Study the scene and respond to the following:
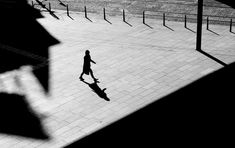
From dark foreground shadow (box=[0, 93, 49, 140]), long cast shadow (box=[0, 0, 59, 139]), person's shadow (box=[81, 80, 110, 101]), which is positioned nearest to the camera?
dark foreground shadow (box=[0, 93, 49, 140])

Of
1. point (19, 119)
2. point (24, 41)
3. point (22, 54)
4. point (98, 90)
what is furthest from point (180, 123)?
point (24, 41)

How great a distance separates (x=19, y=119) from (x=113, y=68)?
594 cm

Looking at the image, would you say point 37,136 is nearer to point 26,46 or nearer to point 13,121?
point 13,121

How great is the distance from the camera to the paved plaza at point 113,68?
14703mm

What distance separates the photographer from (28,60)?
21.1 metres

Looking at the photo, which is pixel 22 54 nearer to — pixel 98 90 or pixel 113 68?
pixel 113 68

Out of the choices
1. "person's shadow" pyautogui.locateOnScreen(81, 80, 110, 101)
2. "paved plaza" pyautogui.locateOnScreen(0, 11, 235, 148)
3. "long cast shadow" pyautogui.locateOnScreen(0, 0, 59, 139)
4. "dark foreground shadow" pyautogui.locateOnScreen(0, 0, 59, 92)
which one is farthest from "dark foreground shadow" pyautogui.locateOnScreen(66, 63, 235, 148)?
"dark foreground shadow" pyautogui.locateOnScreen(0, 0, 59, 92)

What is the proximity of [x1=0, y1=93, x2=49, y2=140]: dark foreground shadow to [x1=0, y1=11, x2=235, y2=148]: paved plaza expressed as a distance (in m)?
0.29

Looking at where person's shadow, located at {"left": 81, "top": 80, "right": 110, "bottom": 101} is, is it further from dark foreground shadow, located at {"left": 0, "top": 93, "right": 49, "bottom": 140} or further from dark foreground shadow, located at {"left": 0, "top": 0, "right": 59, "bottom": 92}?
dark foreground shadow, located at {"left": 0, "top": 93, "right": 49, "bottom": 140}

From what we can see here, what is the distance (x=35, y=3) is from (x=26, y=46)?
1125 centimetres

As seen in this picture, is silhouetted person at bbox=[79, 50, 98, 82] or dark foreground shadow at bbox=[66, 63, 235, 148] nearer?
dark foreground shadow at bbox=[66, 63, 235, 148]

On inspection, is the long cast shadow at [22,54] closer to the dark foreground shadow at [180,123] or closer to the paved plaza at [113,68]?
the paved plaza at [113,68]

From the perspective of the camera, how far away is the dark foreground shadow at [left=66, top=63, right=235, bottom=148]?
1296 cm

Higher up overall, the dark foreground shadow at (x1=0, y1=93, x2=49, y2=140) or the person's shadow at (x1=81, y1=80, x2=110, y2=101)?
the person's shadow at (x1=81, y1=80, x2=110, y2=101)
